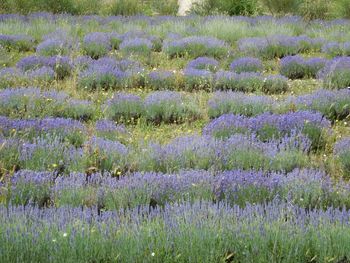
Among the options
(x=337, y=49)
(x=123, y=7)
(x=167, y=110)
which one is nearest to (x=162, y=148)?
(x=167, y=110)

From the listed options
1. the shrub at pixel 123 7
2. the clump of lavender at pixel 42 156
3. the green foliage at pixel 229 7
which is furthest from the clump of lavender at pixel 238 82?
the shrub at pixel 123 7

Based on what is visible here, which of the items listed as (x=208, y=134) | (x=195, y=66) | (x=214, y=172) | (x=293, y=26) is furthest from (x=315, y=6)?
(x=214, y=172)

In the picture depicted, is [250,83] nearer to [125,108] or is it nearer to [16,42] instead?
[125,108]

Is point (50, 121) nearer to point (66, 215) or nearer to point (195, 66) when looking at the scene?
point (66, 215)

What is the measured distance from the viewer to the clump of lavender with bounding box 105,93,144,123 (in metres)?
7.13

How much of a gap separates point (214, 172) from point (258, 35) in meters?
7.48

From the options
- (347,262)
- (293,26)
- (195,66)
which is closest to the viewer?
(347,262)

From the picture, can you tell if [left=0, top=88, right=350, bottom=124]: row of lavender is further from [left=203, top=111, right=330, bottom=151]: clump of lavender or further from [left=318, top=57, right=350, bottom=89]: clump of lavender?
[left=318, top=57, right=350, bottom=89]: clump of lavender

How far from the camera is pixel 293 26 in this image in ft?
42.4

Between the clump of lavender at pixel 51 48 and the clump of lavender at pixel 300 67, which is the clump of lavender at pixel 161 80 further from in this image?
the clump of lavender at pixel 51 48

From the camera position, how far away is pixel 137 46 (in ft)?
34.0

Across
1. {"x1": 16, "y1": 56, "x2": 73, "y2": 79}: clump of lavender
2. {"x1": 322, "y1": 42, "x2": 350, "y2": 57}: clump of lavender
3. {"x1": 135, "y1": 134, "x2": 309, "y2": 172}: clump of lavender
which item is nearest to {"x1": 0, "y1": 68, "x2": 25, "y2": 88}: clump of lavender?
{"x1": 16, "y1": 56, "x2": 73, "y2": 79}: clump of lavender

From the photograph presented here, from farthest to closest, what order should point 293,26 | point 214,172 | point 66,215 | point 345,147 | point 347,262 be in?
point 293,26, point 345,147, point 214,172, point 66,215, point 347,262

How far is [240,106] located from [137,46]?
12.1 feet
